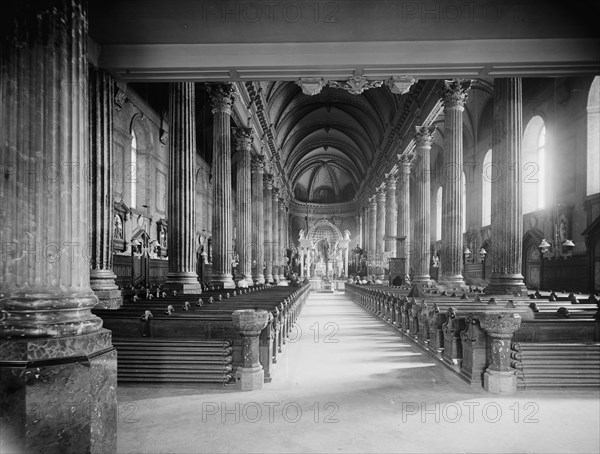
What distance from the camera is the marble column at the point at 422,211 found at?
17.5m

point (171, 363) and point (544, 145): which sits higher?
point (544, 145)

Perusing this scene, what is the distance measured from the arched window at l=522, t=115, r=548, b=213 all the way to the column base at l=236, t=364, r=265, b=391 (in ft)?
57.7

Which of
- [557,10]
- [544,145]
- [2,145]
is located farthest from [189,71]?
[544,145]

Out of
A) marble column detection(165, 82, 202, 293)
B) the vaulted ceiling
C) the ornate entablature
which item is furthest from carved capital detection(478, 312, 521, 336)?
the vaulted ceiling

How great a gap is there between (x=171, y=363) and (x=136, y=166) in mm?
14004

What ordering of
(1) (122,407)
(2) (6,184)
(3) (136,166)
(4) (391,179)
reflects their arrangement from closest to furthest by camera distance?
1. (2) (6,184)
2. (1) (122,407)
3. (3) (136,166)
4. (4) (391,179)

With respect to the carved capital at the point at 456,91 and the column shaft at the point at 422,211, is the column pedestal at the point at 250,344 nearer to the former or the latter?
the carved capital at the point at 456,91

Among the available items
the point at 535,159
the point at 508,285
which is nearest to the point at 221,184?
the point at 508,285

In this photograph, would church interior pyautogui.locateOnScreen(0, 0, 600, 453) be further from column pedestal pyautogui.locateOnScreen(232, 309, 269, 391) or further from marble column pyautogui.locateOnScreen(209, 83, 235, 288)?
marble column pyautogui.locateOnScreen(209, 83, 235, 288)

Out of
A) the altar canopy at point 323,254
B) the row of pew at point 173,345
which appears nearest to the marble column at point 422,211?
the row of pew at point 173,345

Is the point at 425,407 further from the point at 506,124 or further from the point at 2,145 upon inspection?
the point at 506,124

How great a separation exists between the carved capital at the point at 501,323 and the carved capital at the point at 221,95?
11.0m

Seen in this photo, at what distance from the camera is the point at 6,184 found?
313 centimetres

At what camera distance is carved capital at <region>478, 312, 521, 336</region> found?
5566mm
